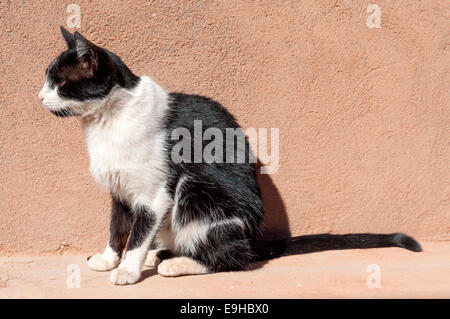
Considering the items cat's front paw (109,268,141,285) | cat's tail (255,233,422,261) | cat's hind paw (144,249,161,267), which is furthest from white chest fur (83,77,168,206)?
cat's tail (255,233,422,261)

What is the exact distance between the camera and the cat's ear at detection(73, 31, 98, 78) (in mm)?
2828

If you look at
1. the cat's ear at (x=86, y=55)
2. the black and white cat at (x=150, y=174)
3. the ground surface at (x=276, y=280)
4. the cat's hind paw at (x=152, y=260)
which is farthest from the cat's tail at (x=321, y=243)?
the cat's ear at (x=86, y=55)

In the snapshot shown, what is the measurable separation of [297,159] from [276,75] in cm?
64

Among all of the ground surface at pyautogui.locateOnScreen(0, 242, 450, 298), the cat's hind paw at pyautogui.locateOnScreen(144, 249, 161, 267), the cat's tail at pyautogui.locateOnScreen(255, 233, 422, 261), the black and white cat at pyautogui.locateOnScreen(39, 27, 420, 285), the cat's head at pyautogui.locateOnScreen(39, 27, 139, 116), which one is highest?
the cat's head at pyautogui.locateOnScreen(39, 27, 139, 116)

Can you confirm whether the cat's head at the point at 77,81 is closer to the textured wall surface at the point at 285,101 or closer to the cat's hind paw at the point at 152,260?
the textured wall surface at the point at 285,101

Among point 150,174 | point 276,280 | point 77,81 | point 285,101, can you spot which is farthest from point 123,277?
point 285,101

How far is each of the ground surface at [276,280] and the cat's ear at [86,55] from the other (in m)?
1.25

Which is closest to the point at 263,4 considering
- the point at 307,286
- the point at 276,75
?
the point at 276,75

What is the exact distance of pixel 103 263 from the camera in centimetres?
332

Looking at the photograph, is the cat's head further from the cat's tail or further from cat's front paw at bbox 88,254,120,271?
the cat's tail

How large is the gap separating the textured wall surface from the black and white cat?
0.49m

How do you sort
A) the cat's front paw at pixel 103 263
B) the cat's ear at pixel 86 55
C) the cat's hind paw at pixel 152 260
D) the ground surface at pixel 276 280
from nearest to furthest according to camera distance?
the cat's ear at pixel 86 55 < the ground surface at pixel 276 280 < the cat's front paw at pixel 103 263 < the cat's hind paw at pixel 152 260

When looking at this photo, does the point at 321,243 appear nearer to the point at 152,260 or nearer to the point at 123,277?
the point at 152,260

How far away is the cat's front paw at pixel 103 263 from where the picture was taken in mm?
3307
